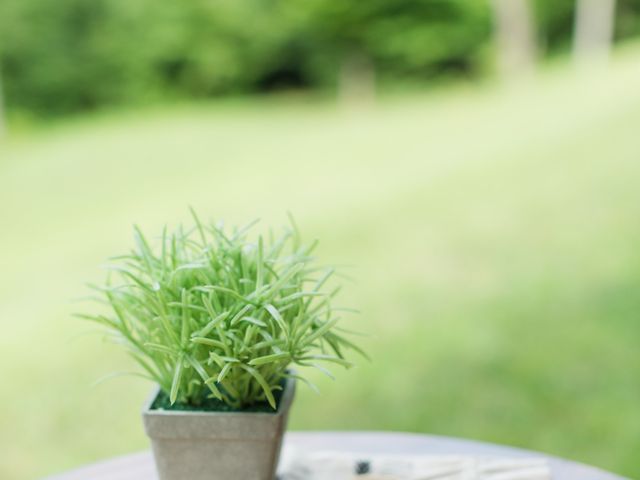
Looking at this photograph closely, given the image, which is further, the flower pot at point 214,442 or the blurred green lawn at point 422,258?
the blurred green lawn at point 422,258

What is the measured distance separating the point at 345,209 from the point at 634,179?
1.49m

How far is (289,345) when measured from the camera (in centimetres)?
111

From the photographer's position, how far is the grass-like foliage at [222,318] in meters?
1.09

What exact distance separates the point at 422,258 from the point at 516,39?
18.0ft

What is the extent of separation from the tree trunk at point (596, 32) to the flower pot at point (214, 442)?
25.6 ft

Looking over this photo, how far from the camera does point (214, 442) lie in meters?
1.13

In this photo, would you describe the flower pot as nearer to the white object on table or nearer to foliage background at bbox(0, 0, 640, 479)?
the white object on table

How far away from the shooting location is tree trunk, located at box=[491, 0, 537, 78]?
9023 mm

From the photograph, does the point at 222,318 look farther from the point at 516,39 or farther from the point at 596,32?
the point at 516,39

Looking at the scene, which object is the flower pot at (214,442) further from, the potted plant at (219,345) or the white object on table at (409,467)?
the white object on table at (409,467)

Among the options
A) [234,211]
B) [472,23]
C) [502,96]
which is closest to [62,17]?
[472,23]

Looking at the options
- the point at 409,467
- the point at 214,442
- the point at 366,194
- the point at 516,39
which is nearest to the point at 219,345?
the point at 214,442

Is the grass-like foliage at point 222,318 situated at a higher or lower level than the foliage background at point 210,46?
higher

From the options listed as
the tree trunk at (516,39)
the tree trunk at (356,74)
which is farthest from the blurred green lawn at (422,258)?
the tree trunk at (356,74)
